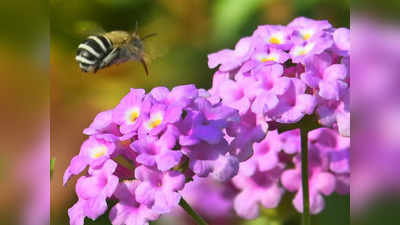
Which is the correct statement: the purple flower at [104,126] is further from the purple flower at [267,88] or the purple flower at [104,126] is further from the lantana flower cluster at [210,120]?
the purple flower at [267,88]

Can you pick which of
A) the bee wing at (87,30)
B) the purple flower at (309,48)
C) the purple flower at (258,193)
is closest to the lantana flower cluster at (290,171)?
the purple flower at (258,193)

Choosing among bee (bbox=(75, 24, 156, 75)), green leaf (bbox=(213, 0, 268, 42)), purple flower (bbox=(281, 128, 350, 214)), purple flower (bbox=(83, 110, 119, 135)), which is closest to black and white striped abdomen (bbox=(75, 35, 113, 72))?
bee (bbox=(75, 24, 156, 75))

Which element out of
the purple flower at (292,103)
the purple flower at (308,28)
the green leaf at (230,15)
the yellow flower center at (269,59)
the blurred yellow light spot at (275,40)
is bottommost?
the purple flower at (292,103)

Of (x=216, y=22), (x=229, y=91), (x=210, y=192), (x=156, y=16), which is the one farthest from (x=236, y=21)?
(x=229, y=91)

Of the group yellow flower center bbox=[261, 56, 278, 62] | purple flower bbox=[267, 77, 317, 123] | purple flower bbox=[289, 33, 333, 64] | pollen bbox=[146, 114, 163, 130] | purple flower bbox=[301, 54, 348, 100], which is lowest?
pollen bbox=[146, 114, 163, 130]

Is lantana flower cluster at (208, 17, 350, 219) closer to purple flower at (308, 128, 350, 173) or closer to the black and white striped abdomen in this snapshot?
purple flower at (308, 128, 350, 173)

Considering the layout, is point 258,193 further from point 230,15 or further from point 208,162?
point 230,15

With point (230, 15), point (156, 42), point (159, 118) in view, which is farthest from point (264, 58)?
point (230, 15)
